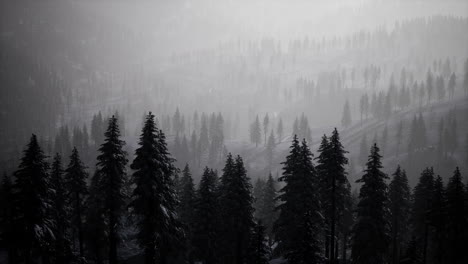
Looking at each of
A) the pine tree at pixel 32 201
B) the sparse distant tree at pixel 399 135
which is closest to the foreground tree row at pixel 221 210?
the pine tree at pixel 32 201

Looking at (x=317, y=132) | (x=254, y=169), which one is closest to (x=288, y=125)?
(x=317, y=132)

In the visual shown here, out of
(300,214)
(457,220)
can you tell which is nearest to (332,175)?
(300,214)

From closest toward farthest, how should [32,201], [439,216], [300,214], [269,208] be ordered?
[32,201] < [300,214] < [439,216] < [269,208]

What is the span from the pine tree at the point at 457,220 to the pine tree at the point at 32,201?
36.0 m

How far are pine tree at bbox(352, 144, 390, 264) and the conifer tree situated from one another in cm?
2618

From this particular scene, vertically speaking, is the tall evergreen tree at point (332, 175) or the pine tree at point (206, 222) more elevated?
the tall evergreen tree at point (332, 175)

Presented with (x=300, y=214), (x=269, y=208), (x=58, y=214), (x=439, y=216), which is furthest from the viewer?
(x=269, y=208)

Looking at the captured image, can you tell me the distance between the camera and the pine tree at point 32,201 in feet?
77.5

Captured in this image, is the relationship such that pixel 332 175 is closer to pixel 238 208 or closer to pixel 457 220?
pixel 238 208

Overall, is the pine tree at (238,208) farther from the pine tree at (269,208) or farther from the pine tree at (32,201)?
the pine tree at (269,208)

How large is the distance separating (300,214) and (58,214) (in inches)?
1014

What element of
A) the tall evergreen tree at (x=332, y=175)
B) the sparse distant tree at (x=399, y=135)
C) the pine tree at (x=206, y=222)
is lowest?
the pine tree at (x=206, y=222)

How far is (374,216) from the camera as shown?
28484mm

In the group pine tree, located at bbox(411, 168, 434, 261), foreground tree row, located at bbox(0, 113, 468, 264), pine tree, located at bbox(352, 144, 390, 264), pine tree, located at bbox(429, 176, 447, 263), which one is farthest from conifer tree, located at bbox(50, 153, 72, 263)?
pine tree, located at bbox(411, 168, 434, 261)
